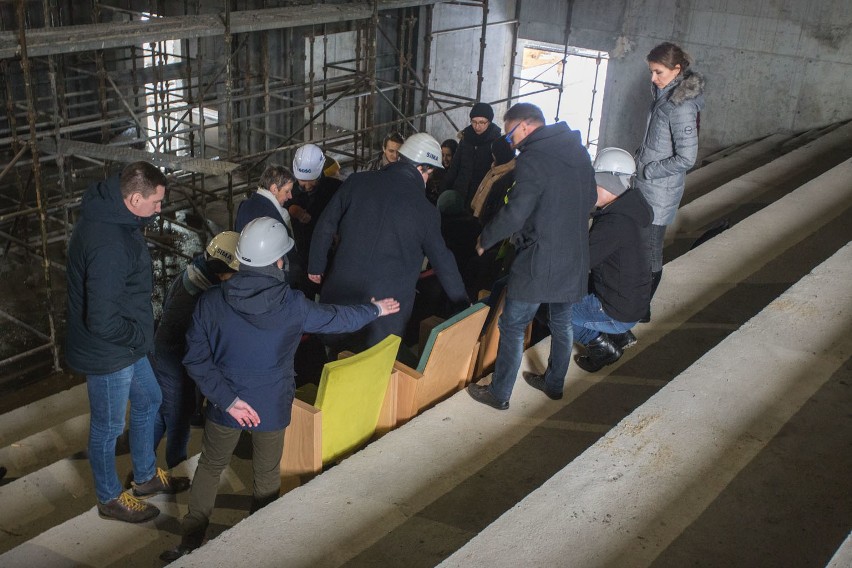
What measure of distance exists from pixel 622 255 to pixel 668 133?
3.07ft

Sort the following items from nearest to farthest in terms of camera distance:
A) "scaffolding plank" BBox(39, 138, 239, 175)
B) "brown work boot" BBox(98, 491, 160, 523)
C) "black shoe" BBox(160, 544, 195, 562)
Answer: "black shoe" BBox(160, 544, 195, 562) < "brown work boot" BBox(98, 491, 160, 523) < "scaffolding plank" BBox(39, 138, 239, 175)

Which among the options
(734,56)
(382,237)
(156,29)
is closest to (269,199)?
(382,237)

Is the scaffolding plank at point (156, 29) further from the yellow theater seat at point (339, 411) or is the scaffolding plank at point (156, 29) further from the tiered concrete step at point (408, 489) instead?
the yellow theater seat at point (339, 411)

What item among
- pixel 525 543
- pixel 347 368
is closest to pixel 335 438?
pixel 347 368

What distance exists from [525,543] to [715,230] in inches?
173

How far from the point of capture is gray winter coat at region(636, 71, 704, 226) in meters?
4.98

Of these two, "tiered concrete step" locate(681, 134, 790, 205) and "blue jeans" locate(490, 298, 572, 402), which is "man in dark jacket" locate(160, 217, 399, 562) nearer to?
"blue jeans" locate(490, 298, 572, 402)

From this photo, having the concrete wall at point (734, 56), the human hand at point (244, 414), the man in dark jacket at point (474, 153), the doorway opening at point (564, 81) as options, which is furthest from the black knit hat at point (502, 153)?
the doorway opening at point (564, 81)

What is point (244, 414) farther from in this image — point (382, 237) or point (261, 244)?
point (382, 237)

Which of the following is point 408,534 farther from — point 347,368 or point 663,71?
point 663,71

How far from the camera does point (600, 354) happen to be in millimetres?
5012

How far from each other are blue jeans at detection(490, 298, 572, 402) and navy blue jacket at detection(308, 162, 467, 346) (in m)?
0.63

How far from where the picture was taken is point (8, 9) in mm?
14617

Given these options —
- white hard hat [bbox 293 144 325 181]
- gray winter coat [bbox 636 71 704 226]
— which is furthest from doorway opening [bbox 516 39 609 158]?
gray winter coat [bbox 636 71 704 226]
